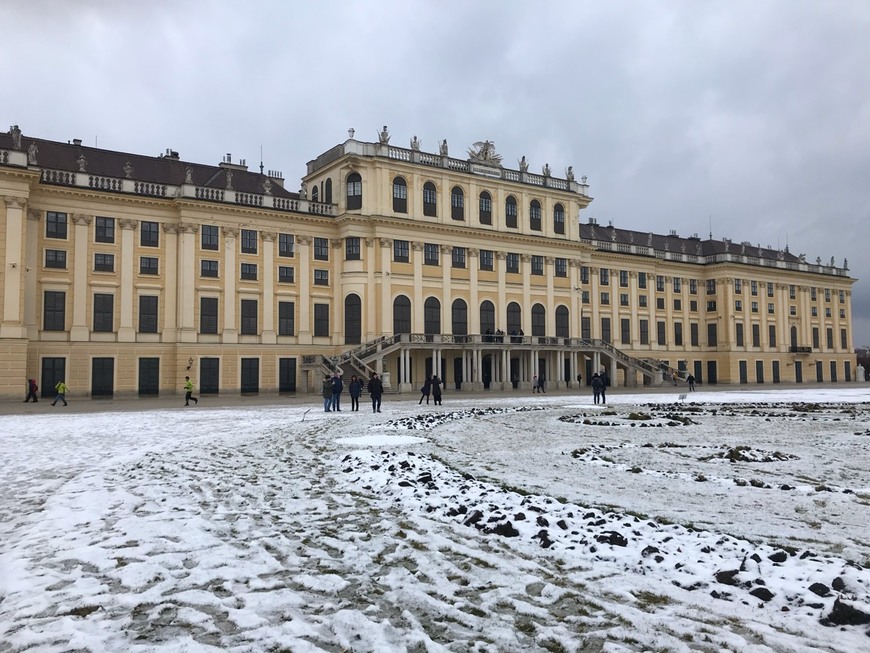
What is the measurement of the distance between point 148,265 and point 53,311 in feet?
22.2

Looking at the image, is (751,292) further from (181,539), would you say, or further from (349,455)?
(181,539)

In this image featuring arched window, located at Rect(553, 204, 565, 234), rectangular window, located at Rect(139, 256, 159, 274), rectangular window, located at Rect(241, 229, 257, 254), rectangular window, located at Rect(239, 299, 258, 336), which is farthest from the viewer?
arched window, located at Rect(553, 204, 565, 234)

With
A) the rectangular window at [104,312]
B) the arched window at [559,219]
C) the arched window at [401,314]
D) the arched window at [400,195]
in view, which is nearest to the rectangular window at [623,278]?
the arched window at [559,219]

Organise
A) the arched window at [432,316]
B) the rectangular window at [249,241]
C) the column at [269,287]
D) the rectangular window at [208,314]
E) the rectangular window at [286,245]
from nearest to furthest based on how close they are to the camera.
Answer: the rectangular window at [208,314] → the rectangular window at [249,241] → the column at [269,287] → the rectangular window at [286,245] → the arched window at [432,316]

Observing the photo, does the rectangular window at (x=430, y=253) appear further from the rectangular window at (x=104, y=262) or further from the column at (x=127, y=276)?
the rectangular window at (x=104, y=262)

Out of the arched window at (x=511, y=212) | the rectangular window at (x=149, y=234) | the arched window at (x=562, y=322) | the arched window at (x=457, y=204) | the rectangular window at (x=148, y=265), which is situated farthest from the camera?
the arched window at (x=562, y=322)

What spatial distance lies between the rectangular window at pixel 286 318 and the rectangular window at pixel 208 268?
17.6ft

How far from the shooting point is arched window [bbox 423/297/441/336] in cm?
5716

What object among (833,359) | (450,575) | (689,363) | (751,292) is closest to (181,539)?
(450,575)

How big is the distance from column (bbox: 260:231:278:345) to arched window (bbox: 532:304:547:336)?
23641mm

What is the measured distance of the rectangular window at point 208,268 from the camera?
163 ft

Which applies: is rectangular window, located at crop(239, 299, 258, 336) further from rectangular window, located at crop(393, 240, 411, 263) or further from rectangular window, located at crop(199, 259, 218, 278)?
rectangular window, located at crop(393, 240, 411, 263)

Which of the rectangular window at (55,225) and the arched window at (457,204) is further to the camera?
the arched window at (457,204)

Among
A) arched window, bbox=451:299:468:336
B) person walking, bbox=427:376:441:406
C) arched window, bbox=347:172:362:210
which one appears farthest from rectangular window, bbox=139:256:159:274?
person walking, bbox=427:376:441:406
